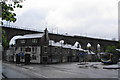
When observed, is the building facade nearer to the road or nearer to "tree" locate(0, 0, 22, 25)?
the road

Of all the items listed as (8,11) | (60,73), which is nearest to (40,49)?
(60,73)

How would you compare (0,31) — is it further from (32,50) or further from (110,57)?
(32,50)

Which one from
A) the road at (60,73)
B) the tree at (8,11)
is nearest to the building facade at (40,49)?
the road at (60,73)

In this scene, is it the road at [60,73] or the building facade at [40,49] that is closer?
the road at [60,73]

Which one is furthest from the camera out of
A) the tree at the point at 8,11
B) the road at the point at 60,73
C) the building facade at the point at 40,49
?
the building facade at the point at 40,49

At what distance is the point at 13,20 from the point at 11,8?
0.44 meters

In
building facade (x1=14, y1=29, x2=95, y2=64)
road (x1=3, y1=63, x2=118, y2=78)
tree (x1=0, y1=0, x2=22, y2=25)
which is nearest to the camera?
tree (x1=0, y1=0, x2=22, y2=25)

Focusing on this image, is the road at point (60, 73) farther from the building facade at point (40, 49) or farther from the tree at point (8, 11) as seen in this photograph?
the building facade at point (40, 49)

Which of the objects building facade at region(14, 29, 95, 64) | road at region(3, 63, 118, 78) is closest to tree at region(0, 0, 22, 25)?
road at region(3, 63, 118, 78)

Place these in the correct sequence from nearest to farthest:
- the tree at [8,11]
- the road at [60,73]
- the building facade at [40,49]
→ the tree at [8,11] → the road at [60,73] → the building facade at [40,49]

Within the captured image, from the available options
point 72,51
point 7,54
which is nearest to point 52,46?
point 72,51

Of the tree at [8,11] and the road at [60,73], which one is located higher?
the tree at [8,11]

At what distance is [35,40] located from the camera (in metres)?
54.8

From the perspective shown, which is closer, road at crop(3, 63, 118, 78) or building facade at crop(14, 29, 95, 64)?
road at crop(3, 63, 118, 78)
